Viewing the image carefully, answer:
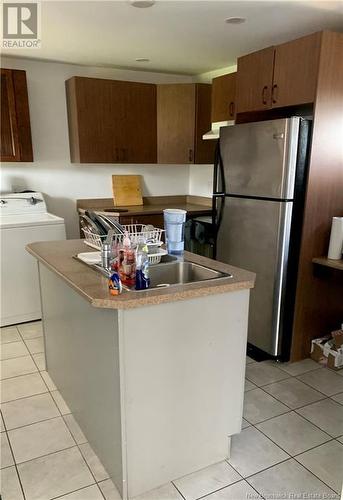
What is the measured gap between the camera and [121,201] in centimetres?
441

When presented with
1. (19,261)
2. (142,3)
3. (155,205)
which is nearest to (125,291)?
(142,3)

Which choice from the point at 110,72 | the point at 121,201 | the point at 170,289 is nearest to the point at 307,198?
the point at 170,289

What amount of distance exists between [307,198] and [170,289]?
55.9 inches

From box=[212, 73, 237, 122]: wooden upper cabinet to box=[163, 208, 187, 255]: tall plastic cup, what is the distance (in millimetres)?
1646

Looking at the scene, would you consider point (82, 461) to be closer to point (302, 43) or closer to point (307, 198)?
point (307, 198)

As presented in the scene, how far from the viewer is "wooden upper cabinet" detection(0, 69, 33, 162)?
11.4 feet

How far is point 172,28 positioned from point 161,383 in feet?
7.98

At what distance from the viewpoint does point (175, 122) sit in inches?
164

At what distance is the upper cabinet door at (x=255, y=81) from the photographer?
2719 mm

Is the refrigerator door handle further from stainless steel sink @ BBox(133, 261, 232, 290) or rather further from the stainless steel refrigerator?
stainless steel sink @ BBox(133, 261, 232, 290)

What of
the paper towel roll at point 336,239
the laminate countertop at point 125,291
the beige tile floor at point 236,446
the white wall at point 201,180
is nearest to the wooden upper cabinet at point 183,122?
the white wall at point 201,180

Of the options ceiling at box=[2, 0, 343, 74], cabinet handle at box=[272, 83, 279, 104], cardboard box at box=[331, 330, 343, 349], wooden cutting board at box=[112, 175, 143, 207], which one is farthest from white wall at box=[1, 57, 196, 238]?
cardboard box at box=[331, 330, 343, 349]

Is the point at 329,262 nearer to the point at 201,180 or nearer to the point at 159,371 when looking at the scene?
the point at 159,371

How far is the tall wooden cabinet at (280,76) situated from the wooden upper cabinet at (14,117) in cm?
198
